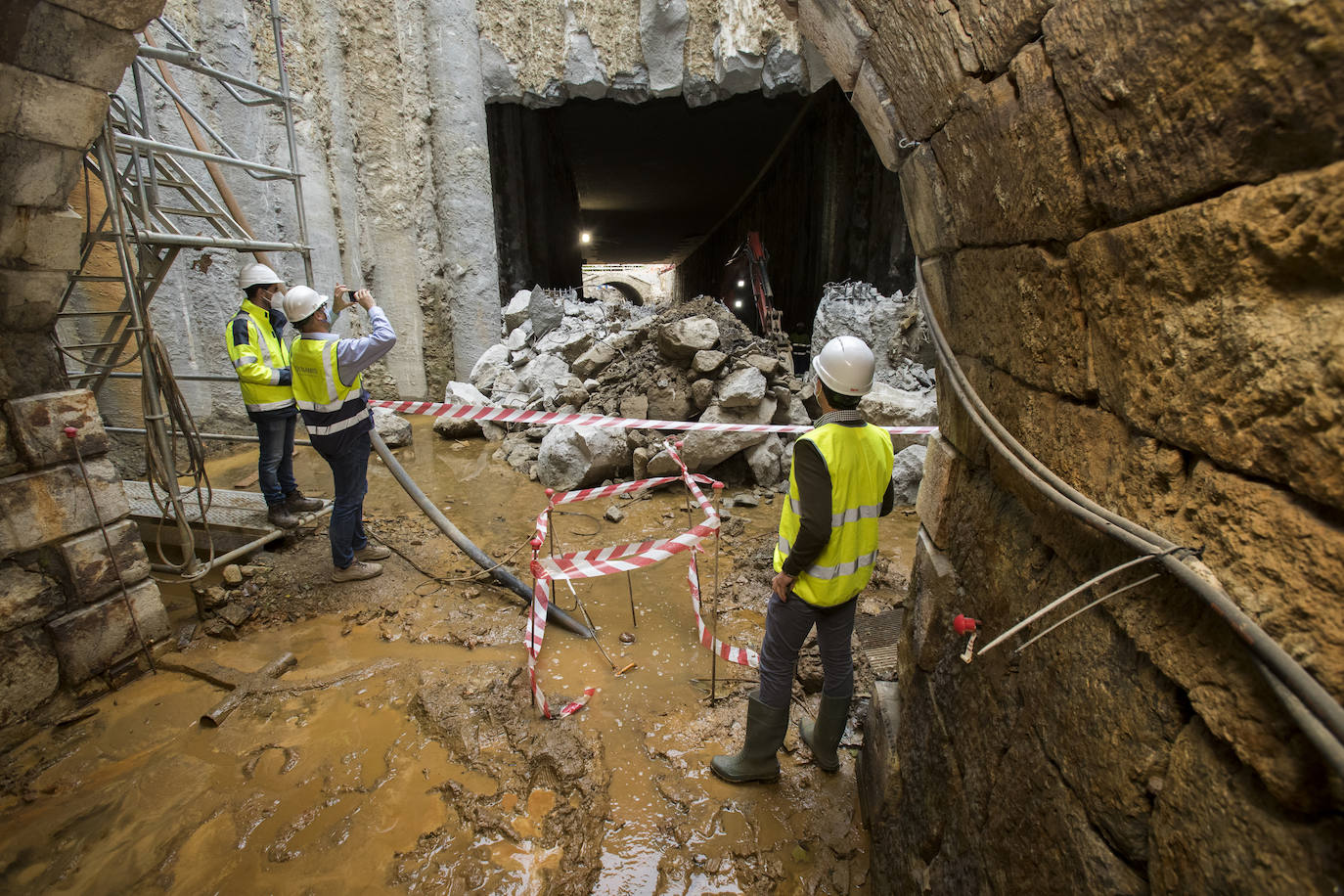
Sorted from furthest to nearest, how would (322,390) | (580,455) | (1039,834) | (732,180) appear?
1. (732,180)
2. (580,455)
3. (322,390)
4. (1039,834)

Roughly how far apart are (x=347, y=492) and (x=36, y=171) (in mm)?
2343

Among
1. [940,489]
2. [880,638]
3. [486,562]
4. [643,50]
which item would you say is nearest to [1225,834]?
[940,489]

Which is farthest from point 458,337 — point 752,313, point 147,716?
point 147,716

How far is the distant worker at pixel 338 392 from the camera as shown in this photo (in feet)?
13.2

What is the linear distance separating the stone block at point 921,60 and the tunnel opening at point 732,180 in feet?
27.6

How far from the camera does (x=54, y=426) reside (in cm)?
315

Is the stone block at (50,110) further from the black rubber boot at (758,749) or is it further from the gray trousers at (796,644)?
the black rubber boot at (758,749)

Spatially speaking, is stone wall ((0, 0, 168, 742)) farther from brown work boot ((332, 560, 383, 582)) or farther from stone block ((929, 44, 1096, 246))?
stone block ((929, 44, 1096, 246))

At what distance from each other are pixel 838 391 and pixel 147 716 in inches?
157

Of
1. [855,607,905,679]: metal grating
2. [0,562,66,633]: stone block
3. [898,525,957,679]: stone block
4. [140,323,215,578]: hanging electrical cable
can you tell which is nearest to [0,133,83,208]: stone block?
[140,323,215,578]: hanging electrical cable

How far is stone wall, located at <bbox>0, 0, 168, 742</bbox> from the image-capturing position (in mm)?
2627

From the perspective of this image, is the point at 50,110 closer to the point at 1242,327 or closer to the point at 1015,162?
the point at 1015,162

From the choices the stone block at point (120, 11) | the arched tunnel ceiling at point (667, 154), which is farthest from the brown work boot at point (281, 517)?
the arched tunnel ceiling at point (667, 154)

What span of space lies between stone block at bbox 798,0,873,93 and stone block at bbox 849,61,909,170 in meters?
0.05
